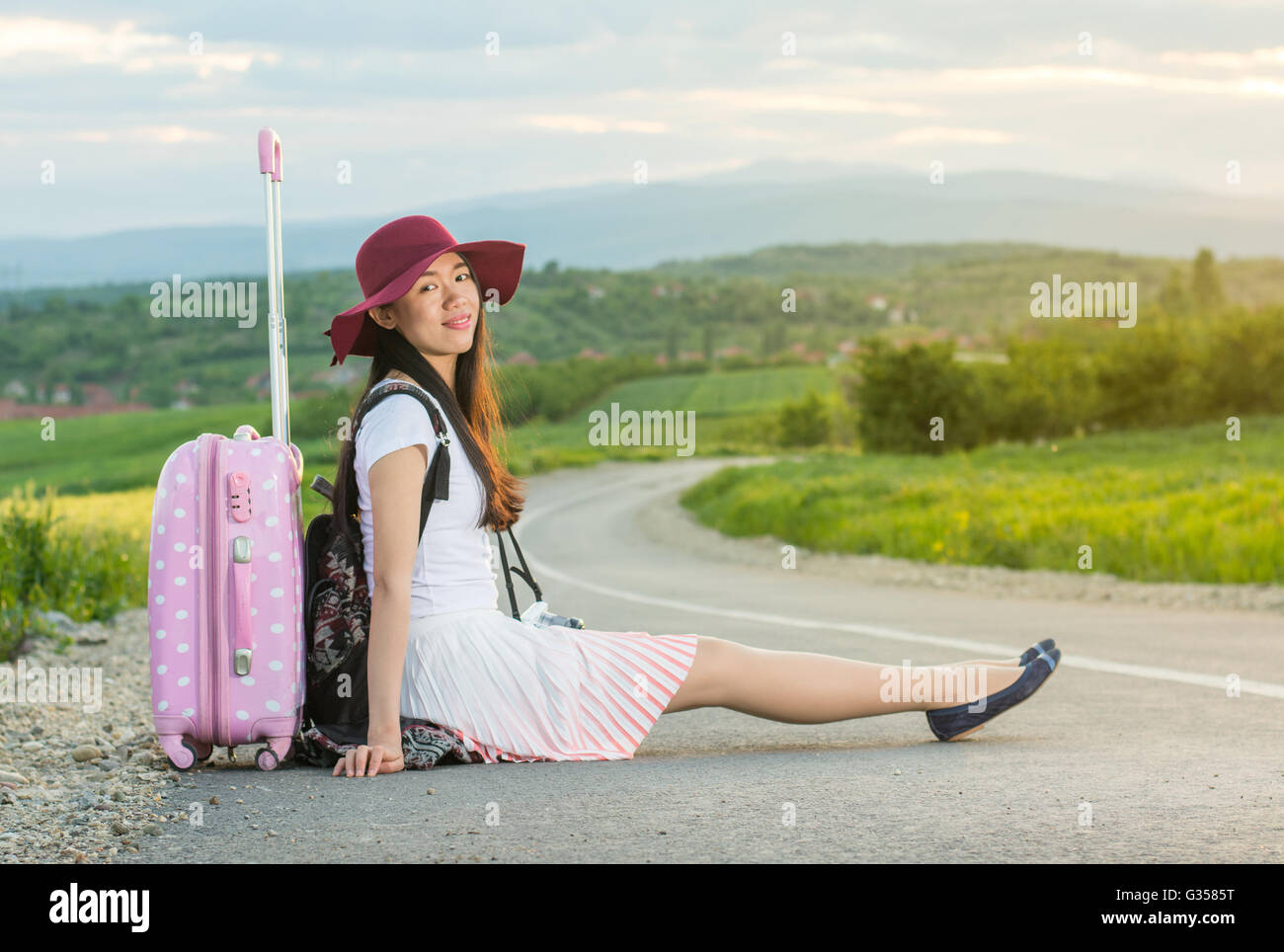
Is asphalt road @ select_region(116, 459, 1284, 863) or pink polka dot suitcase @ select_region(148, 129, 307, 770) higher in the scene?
pink polka dot suitcase @ select_region(148, 129, 307, 770)

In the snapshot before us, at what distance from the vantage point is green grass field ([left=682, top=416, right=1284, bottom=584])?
14703mm

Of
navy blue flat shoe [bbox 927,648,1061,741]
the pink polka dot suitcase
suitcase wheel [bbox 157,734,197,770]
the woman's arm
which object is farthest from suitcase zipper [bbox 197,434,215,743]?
navy blue flat shoe [bbox 927,648,1061,741]

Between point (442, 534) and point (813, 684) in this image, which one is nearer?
point (442, 534)

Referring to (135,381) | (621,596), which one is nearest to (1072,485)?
(621,596)

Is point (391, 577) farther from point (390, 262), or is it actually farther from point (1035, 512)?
point (1035, 512)

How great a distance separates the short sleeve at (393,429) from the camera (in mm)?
4422

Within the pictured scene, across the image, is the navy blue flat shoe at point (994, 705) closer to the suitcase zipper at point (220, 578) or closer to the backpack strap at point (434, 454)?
the backpack strap at point (434, 454)

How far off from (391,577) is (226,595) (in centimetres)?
56

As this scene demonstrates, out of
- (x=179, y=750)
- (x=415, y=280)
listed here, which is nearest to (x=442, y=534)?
(x=415, y=280)

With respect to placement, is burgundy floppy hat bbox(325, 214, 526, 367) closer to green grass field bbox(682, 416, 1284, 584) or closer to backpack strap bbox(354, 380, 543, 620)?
backpack strap bbox(354, 380, 543, 620)

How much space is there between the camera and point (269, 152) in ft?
16.5

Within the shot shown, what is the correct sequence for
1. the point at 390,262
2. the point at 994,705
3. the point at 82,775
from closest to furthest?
1. the point at 390,262
2. the point at 82,775
3. the point at 994,705

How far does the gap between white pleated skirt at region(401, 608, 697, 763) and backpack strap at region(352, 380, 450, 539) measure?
1.29 ft
